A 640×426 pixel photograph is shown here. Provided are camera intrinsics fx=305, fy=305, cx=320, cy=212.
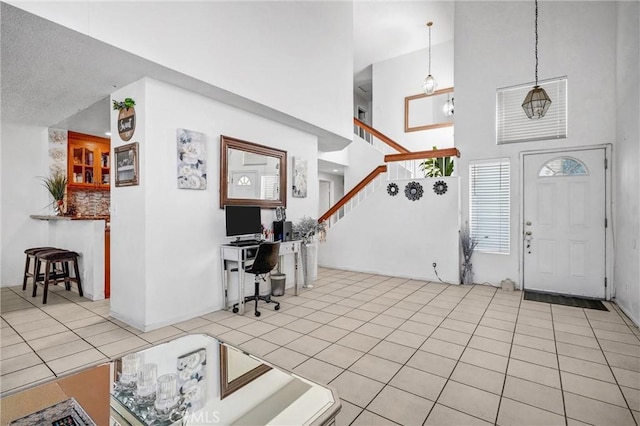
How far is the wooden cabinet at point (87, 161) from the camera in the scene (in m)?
5.79

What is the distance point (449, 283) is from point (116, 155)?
5.51 metres

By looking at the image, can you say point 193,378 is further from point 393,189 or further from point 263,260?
point 393,189

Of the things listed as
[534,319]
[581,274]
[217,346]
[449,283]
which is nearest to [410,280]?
[449,283]

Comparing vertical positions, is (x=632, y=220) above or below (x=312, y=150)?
below

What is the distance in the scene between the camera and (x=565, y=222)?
4.86 m

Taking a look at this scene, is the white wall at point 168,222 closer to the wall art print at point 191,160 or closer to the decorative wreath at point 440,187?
the wall art print at point 191,160

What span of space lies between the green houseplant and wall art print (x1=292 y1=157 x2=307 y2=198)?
2.59 m

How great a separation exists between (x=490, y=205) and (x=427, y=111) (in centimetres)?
433

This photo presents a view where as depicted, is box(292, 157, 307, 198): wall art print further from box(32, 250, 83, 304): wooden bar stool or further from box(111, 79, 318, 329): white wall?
box(32, 250, 83, 304): wooden bar stool

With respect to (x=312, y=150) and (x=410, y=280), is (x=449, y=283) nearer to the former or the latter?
(x=410, y=280)

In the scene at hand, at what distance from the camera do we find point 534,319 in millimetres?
3803

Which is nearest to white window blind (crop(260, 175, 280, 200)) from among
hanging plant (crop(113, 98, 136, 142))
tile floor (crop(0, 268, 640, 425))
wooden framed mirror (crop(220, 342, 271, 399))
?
tile floor (crop(0, 268, 640, 425))

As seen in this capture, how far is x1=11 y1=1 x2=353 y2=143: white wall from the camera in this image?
2.72m

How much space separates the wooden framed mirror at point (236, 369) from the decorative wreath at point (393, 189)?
4.74 meters
